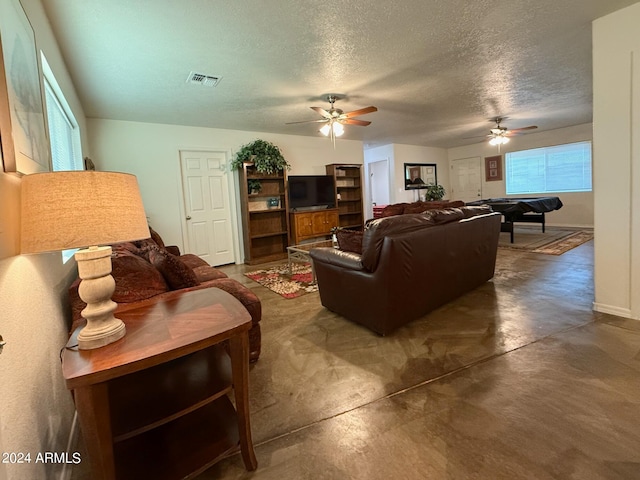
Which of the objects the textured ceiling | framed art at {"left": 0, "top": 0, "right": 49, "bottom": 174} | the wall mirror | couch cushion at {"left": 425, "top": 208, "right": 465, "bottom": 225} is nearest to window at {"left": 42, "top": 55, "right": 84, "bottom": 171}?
the textured ceiling

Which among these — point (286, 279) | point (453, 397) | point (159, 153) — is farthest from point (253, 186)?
point (453, 397)

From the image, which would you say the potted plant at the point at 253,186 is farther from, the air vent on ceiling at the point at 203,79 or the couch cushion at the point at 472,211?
the couch cushion at the point at 472,211

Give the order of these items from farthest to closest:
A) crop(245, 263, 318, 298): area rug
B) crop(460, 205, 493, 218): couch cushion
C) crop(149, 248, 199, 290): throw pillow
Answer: crop(245, 263, 318, 298): area rug, crop(460, 205, 493, 218): couch cushion, crop(149, 248, 199, 290): throw pillow

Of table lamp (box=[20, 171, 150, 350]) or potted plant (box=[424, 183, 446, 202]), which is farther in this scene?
potted plant (box=[424, 183, 446, 202])

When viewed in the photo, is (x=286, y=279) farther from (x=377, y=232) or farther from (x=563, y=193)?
(x=563, y=193)

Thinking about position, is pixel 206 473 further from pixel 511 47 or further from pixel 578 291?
pixel 511 47

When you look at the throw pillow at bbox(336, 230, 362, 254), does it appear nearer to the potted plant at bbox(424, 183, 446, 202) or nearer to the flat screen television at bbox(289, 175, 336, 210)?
the flat screen television at bbox(289, 175, 336, 210)

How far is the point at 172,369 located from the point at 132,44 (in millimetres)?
2598

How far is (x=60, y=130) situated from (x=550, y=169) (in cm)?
959

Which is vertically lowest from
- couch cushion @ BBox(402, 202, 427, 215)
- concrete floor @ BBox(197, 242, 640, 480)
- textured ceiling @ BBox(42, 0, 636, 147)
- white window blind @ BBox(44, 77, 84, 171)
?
concrete floor @ BBox(197, 242, 640, 480)

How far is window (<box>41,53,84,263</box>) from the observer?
2.18m

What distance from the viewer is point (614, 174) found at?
2.44m

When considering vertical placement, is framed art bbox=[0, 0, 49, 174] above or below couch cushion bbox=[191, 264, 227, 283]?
above

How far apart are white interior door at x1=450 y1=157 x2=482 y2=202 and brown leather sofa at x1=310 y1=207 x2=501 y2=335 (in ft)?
22.0
